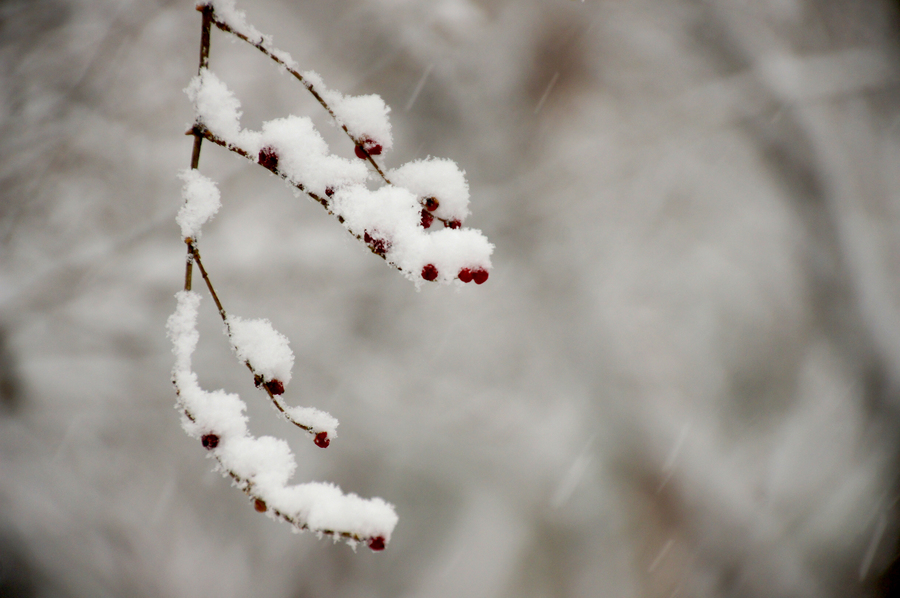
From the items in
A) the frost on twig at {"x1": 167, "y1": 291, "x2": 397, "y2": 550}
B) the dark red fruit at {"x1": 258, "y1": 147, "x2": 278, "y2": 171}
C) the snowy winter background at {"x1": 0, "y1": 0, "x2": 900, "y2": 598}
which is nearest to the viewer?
the frost on twig at {"x1": 167, "y1": 291, "x2": 397, "y2": 550}

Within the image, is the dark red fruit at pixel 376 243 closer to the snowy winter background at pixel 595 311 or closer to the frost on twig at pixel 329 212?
the frost on twig at pixel 329 212

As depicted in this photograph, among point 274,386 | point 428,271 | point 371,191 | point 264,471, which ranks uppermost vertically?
point 371,191

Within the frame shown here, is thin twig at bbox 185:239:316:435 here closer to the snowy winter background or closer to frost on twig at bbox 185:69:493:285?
frost on twig at bbox 185:69:493:285

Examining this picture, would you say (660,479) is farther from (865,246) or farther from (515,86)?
(515,86)

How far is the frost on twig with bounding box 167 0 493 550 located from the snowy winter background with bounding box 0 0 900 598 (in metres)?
2.06

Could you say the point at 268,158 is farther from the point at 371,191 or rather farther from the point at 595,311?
the point at 595,311

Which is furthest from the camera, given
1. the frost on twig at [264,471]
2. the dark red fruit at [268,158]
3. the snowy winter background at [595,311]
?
the snowy winter background at [595,311]

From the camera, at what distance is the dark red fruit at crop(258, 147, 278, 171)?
0.85m

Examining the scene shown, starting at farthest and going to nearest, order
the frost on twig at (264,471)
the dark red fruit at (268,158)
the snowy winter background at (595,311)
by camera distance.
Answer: the snowy winter background at (595,311) → the dark red fruit at (268,158) → the frost on twig at (264,471)

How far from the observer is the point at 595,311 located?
326 cm

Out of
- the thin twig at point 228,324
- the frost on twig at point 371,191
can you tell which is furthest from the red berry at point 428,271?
the thin twig at point 228,324

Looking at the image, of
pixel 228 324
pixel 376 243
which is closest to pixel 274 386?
pixel 228 324

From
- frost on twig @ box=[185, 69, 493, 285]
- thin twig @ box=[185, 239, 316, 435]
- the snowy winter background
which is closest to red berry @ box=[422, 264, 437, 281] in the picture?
frost on twig @ box=[185, 69, 493, 285]

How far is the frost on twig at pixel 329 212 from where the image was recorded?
2.46ft
